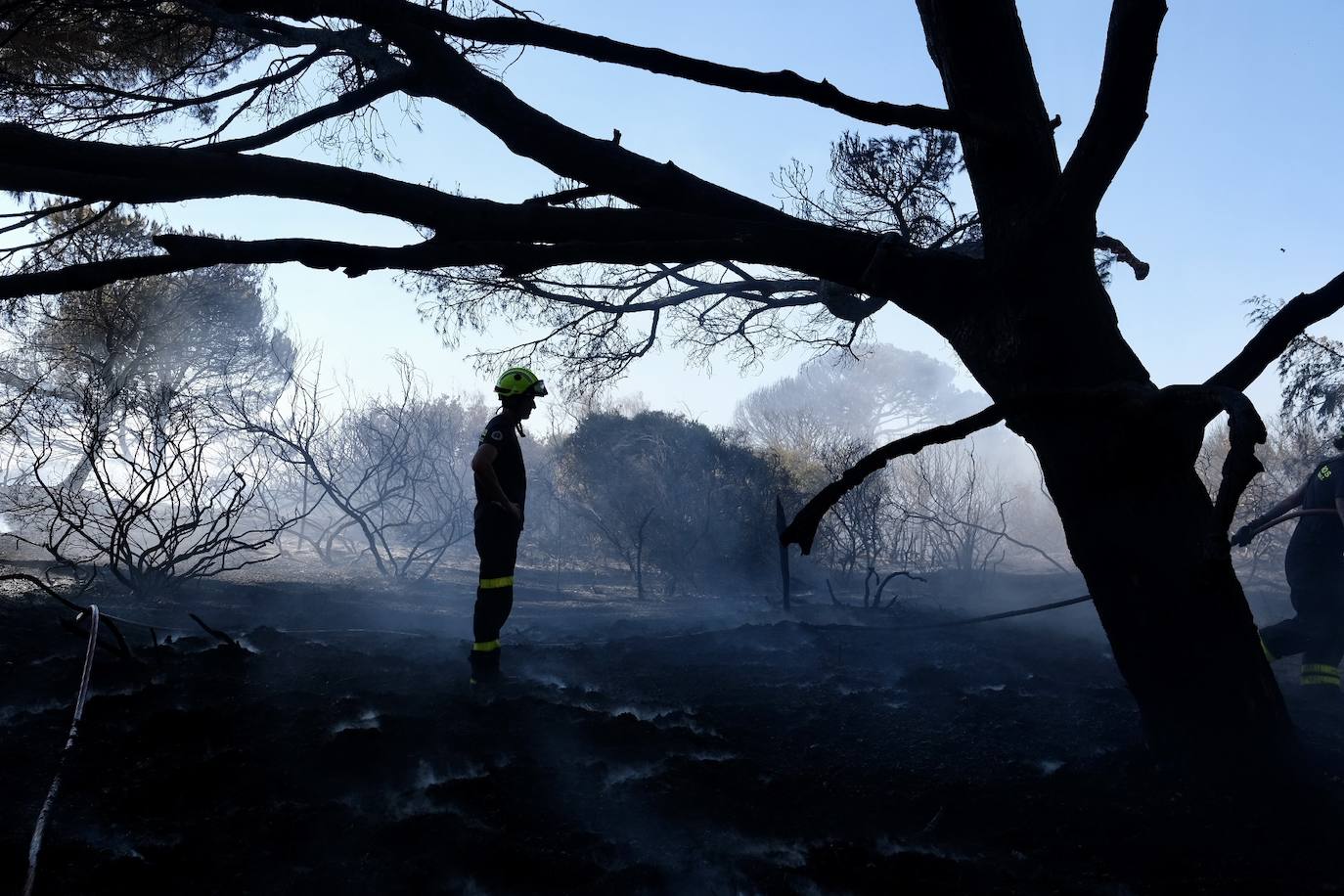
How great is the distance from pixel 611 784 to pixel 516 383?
2.15 metres

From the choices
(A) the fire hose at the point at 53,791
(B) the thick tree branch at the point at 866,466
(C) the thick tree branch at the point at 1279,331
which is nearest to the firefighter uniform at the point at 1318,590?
(C) the thick tree branch at the point at 1279,331

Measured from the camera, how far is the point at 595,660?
4137 millimetres

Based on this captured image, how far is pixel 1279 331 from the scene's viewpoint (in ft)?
7.37

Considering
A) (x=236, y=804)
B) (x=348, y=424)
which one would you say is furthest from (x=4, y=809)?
(x=348, y=424)

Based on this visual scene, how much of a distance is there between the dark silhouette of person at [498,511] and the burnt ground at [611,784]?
0.22 meters

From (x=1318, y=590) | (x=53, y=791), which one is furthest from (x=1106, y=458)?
(x=1318, y=590)

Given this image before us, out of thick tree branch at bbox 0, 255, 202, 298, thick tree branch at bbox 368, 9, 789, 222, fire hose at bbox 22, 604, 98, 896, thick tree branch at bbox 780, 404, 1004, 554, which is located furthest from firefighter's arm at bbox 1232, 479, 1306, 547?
fire hose at bbox 22, 604, 98, 896

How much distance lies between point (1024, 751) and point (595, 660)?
→ 6.82 feet

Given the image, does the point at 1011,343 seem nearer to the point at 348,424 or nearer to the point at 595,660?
the point at 595,660

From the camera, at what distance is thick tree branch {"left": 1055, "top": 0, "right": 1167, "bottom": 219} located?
209cm

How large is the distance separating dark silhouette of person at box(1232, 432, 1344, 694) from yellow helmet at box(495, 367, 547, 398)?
3527 millimetres

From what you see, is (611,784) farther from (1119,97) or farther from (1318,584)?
(1318,584)

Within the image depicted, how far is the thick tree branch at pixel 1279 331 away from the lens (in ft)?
7.10

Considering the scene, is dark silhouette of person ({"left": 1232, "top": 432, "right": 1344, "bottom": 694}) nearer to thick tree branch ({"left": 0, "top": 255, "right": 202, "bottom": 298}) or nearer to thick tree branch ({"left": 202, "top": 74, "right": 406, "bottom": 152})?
thick tree branch ({"left": 202, "top": 74, "right": 406, "bottom": 152})
